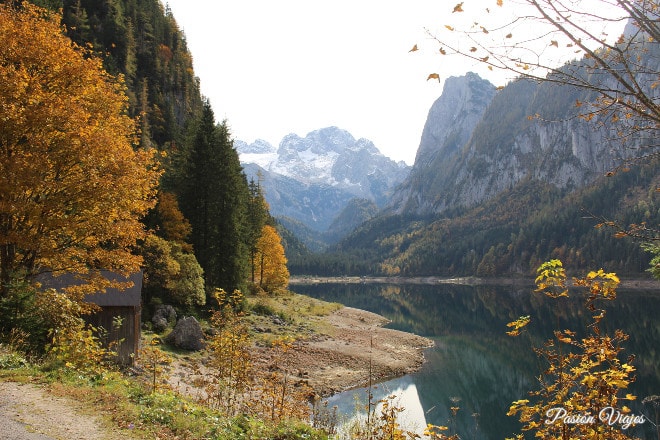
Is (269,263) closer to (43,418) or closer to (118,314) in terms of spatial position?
(118,314)

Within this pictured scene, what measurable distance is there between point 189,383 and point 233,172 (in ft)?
73.5

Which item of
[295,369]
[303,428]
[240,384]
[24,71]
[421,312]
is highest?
[24,71]

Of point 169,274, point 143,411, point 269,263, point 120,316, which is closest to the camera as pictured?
Answer: point 143,411

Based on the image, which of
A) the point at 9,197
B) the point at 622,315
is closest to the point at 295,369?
the point at 9,197

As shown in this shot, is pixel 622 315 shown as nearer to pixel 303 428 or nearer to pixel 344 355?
pixel 344 355

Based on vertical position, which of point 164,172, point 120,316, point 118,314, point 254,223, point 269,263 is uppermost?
point 164,172

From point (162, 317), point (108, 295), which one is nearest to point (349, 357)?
point (162, 317)

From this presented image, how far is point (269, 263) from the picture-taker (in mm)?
61062

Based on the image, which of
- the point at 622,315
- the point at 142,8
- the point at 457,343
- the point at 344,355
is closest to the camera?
the point at 344,355

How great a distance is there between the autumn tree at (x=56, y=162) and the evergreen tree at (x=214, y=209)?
23672 mm

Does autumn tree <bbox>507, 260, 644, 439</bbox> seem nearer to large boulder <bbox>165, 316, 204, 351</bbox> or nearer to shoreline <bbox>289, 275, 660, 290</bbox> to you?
large boulder <bbox>165, 316, 204, 351</bbox>

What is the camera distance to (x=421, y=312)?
76.9 metres

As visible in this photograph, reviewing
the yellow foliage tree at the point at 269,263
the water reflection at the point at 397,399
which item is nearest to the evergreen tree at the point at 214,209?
the water reflection at the point at 397,399

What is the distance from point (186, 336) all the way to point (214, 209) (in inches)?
572
